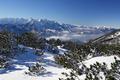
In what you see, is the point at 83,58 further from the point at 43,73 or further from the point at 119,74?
the point at 119,74

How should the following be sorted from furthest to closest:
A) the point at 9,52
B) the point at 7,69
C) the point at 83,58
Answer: the point at 9,52
the point at 83,58
the point at 7,69

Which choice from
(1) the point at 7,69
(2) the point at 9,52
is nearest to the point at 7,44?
(2) the point at 9,52

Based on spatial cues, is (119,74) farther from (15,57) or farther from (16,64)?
(15,57)

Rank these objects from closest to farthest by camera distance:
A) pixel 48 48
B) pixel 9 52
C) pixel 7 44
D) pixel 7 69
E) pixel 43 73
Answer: pixel 43 73, pixel 7 69, pixel 9 52, pixel 7 44, pixel 48 48

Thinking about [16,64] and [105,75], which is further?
[16,64]

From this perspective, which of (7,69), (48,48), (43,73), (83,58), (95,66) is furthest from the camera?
(48,48)

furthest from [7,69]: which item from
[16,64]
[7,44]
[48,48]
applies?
[48,48]

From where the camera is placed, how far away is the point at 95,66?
120ft

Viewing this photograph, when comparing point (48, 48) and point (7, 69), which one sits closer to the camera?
point (7, 69)

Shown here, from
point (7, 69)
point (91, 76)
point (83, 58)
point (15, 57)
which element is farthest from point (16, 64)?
point (91, 76)

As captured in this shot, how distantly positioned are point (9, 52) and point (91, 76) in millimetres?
34134

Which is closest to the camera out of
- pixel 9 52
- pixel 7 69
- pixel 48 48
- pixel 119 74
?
pixel 119 74

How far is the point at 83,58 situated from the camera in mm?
53875

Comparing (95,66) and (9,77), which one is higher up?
(95,66)
